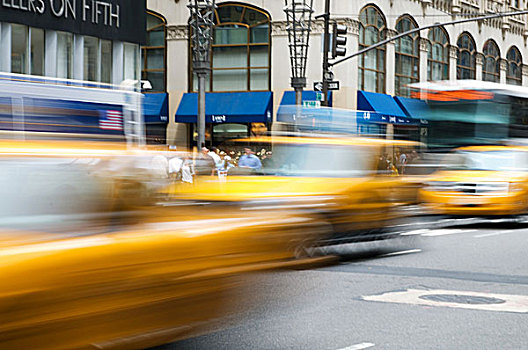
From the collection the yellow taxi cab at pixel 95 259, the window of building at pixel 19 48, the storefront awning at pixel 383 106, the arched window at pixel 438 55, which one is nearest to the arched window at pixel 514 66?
the arched window at pixel 438 55

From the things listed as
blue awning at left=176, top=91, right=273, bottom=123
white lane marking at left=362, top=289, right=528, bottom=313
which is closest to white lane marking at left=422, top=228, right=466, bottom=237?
white lane marking at left=362, top=289, right=528, bottom=313

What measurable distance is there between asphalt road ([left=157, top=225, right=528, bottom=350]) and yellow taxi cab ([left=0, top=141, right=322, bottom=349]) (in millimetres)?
414

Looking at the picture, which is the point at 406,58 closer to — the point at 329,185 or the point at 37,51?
the point at 37,51

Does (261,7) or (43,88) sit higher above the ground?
(261,7)

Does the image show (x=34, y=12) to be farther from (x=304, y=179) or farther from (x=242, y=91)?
(x=304, y=179)

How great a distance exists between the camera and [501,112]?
62.2ft

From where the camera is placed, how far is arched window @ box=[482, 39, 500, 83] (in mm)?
50250

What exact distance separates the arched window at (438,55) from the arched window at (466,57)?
1.30m

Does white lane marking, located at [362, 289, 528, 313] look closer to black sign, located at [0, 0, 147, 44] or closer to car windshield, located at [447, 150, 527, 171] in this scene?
car windshield, located at [447, 150, 527, 171]

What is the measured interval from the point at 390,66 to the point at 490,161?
24934 millimetres

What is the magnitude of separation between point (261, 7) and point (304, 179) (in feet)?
96.6

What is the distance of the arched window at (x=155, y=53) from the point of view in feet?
135

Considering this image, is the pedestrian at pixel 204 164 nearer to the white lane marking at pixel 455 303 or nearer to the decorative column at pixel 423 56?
the white lane marking at pixel 455 303

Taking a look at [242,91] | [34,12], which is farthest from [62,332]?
[242,91]
